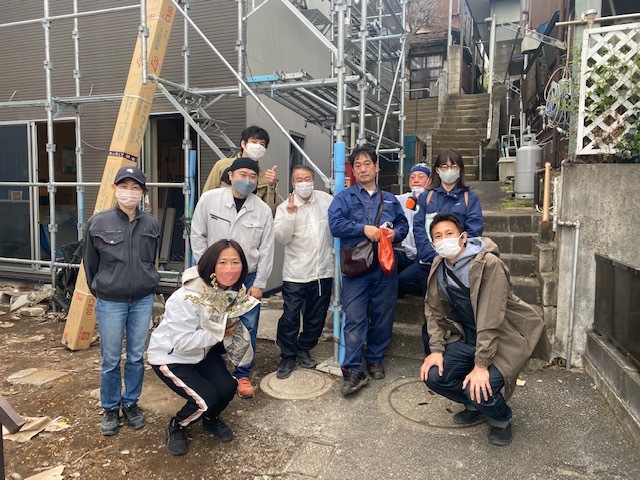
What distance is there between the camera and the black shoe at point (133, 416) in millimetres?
3283

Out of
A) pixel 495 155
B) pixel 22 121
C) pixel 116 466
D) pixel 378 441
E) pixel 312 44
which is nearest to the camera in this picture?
pixel 116 466

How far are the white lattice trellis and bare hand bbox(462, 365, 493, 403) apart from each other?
2.51m

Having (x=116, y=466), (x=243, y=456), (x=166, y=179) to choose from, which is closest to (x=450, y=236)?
(x=243, y=456)

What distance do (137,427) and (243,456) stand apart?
0.85 metres

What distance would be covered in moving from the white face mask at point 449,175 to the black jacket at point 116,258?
238 cm

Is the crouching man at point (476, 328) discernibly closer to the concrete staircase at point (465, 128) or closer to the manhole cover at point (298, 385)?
the manhole cover at point (298, 385)

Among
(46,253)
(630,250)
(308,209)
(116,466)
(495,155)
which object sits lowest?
(116,466)

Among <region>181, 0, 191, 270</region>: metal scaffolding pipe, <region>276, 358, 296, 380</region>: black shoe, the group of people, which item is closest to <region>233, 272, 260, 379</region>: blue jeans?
the group of people

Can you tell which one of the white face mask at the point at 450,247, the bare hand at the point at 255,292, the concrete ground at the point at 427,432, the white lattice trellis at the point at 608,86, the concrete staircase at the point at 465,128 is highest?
the concrete staircase at the point at 465,128

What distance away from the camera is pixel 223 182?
4.14m

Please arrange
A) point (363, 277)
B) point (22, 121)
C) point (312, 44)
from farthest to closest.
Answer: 1. point (312, 44)
2. point (22, 121)
3. point (363, 277)

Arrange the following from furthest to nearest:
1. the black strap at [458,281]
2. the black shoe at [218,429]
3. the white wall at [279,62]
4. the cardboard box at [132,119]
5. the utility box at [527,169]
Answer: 1. the utility box at [527,169]
2. the white wall at [279,62]
3. the cardboard box at [132,119]
4. the black shoe at [218,429]
5. the black strap at [458,281]

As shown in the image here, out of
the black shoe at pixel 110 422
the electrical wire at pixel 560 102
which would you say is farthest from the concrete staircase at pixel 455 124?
the black shoe at pixel 110 422

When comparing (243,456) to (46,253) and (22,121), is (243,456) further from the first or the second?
(22,121)
